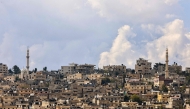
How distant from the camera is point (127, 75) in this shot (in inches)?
4424

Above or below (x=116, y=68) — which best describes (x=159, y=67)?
above

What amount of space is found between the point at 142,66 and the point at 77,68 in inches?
516

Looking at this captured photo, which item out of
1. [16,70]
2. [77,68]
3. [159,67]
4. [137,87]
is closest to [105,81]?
[137,87]

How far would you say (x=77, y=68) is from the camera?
404 feet

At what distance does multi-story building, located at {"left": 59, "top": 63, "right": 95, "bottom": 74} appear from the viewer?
12206 cm

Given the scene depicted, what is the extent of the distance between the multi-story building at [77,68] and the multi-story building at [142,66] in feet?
30.8

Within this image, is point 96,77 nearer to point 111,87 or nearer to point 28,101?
point 111,87

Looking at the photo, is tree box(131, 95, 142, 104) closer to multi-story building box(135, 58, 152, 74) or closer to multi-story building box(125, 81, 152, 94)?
multi-story building box(125, 81, 152, 94)

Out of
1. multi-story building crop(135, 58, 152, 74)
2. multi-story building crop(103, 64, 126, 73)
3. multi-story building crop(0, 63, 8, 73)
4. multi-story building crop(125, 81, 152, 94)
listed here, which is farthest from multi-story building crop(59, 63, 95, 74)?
multi-story building crop(125, 81, 152, 94)

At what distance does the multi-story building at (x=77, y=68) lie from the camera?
12206cm

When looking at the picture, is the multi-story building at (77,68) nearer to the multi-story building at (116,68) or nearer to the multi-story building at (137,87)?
the multi-story building at (116,68)

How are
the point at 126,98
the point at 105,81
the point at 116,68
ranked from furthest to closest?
the point at 116,68 < the point at 105,81 < the point at 126,98

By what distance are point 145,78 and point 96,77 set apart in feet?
27.3

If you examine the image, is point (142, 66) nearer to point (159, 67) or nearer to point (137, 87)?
point (159, 67)
